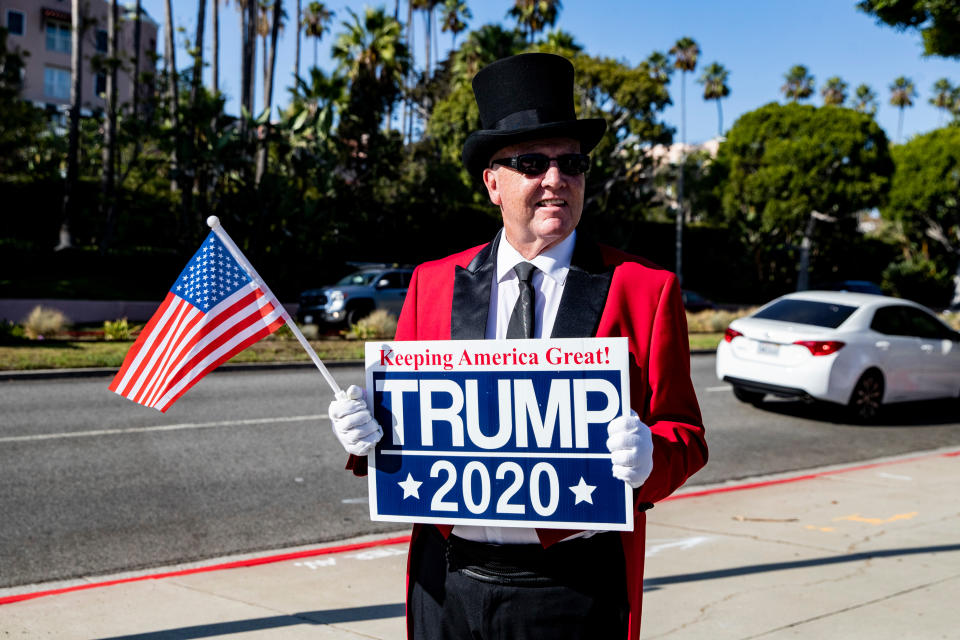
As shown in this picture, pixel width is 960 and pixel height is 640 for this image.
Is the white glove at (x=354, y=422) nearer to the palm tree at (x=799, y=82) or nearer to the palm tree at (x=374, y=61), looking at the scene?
the palm tree at (x=374, y=61)

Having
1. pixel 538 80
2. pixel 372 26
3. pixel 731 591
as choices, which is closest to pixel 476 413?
pixel 538 80

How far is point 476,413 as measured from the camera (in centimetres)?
244

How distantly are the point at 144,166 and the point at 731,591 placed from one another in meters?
28.4

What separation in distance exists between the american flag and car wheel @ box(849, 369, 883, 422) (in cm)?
1076

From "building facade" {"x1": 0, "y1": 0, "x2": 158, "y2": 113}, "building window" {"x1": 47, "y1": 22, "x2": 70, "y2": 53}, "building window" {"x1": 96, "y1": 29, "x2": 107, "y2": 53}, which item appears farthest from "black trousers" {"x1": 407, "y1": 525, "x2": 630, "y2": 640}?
"building window" {"x1": 47, "y1": 22, "x2": 70, "y2": 53}

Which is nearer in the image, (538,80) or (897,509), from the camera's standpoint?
(538,80)

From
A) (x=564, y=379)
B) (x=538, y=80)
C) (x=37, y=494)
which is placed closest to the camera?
(x=564, y=379)

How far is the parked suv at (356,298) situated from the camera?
21672mm

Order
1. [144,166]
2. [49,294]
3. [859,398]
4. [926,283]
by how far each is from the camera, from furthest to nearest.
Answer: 1. [926,283]
2. [144,166]
3. [49,294]
4. [859,398]

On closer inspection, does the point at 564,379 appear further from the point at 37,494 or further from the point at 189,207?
the point at 189,207

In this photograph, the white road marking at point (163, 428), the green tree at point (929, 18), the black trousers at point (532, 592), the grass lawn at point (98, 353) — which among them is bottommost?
the white road marking at point (163, 428)

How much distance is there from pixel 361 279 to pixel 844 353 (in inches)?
513

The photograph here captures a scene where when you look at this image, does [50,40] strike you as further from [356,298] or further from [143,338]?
[143,338]

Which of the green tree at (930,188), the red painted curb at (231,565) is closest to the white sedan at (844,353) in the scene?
the red painted curb at (231,565)
